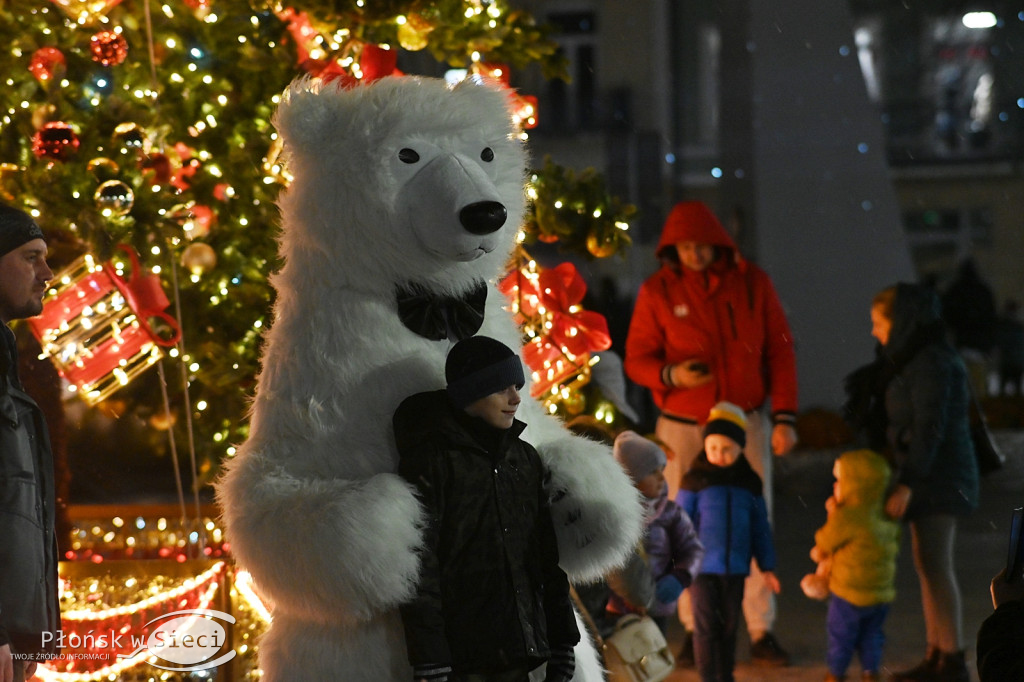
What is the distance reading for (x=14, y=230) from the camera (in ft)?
9.00

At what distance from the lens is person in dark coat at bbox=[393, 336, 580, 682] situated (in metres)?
2.04

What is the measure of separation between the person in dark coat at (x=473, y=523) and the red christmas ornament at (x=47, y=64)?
6.16ft

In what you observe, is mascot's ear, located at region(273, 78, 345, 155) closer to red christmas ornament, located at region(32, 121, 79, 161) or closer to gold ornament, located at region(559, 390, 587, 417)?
red christmas ornament, located at region(32, 121, 79, 161)

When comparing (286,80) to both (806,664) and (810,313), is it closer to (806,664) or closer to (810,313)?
(806,664)

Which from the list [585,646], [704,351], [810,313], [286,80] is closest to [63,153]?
[286,80]

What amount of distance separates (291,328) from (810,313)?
5046 mm

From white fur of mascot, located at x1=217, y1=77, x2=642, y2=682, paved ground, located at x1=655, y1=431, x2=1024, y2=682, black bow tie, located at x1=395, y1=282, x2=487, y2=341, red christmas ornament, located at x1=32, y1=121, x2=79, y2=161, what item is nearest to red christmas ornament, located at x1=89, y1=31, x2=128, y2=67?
red christmas ornament, located at x1=32, y1=121, x2=79, y2=161

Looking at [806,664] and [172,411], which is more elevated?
[172,411]

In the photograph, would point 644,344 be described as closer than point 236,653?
No

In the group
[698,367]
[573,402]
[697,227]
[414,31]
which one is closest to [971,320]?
[697,227]

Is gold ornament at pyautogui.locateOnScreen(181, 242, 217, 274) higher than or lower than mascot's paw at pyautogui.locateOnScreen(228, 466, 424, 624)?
higher

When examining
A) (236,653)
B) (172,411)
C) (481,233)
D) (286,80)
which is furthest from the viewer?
(172,411)

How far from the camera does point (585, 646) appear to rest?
92.4 inches

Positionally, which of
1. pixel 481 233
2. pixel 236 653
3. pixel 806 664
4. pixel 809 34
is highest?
pixel 809 34
